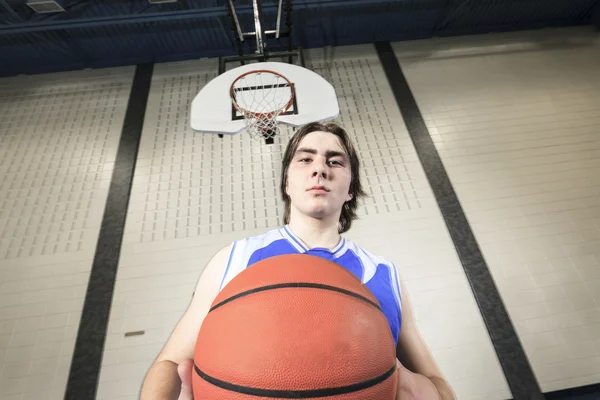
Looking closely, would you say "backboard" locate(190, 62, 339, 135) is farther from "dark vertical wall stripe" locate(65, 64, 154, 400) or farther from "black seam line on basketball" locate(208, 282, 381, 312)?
"black seam line on basketball" locate(208, 282, 381, 312)

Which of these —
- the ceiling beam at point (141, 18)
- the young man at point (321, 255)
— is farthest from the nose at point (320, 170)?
the ceiling beam at point (141, 18)

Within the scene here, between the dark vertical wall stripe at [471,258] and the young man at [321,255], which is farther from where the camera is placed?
the dark vertical wall stripe at [471,258]

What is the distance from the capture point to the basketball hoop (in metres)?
2.97

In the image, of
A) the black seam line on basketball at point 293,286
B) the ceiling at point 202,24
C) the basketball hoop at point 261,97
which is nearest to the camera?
the black seam line on basketball at point 293,286

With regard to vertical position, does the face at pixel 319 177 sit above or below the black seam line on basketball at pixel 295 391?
above

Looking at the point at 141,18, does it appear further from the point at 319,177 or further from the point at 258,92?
the point at 319,177

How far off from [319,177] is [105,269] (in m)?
2.53

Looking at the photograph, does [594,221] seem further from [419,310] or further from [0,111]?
[0,111]

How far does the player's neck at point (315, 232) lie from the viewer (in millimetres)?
1696

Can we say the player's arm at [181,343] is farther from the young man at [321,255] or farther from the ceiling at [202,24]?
the ceiling at [202,24]

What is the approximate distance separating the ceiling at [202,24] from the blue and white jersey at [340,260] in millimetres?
3755

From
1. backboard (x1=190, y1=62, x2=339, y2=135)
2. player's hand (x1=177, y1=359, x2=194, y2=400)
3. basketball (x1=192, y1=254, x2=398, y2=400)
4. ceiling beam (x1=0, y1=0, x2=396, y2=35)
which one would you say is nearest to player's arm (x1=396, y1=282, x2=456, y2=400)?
basketball (x1=192, y1=254, x2=398, y2=400)

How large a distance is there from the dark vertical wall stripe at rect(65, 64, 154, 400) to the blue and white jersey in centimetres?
189

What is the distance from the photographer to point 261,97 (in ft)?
10.2
